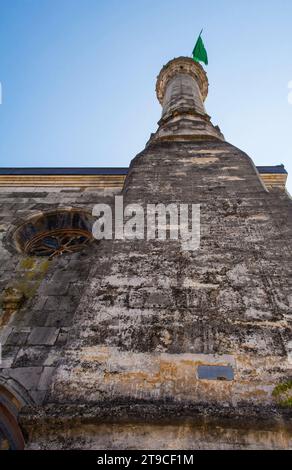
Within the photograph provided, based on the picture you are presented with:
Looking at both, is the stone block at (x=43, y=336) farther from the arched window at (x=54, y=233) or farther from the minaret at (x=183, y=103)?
the minaret at (x=183, y=103)

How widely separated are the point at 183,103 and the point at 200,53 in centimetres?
860

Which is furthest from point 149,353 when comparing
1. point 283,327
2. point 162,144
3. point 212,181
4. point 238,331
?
point 162,144

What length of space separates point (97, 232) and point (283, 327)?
392cm

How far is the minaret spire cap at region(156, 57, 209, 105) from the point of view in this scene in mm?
14680

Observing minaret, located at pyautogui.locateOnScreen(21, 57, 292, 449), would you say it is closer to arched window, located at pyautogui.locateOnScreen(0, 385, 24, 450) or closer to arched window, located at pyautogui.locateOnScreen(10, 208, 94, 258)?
arched window, located at pyautogui.locateOnScreen(0, 385, 24, 450)

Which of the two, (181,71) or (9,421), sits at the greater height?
(181,71)

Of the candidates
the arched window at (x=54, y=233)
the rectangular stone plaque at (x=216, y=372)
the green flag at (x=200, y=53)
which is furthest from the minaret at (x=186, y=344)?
the green flag at (x=200, y=53)

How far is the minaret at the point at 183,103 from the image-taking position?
856cm

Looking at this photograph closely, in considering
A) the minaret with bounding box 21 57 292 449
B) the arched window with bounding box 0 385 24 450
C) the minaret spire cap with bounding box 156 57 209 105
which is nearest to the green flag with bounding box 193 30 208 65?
the minaret spire cap with bounding box 156 57 209 105

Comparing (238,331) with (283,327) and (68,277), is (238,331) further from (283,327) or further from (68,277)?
(68,277)

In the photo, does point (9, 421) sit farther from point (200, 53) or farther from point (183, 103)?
point (200, 53)

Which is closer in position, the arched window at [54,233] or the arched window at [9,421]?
the arched window at [9,421]

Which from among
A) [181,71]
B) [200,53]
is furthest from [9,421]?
[200,53]

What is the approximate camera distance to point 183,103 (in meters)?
11.5
